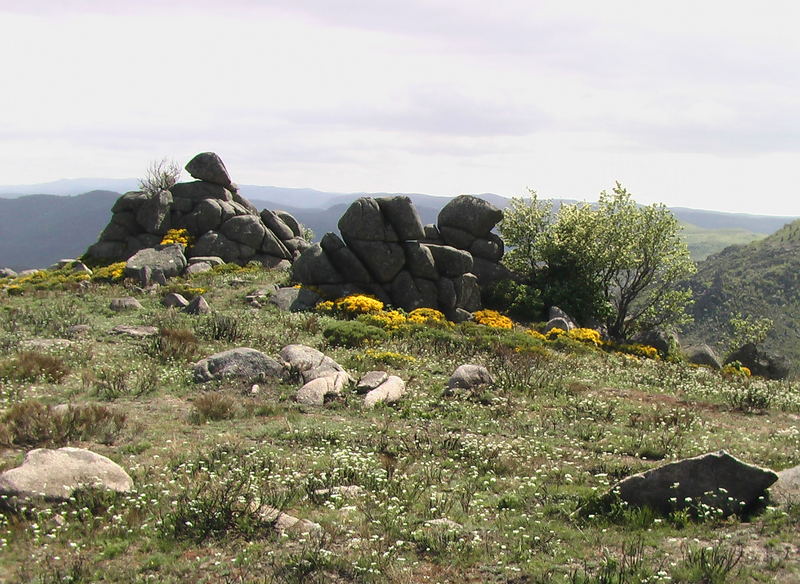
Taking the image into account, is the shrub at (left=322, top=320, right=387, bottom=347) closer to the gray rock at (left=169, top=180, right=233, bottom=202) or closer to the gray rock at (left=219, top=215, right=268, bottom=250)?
the gray rock at (left=219, top=215, right=268, bottom=250)

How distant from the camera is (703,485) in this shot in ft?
33.1

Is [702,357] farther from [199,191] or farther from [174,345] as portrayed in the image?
[199,191]

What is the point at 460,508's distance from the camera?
424 inches

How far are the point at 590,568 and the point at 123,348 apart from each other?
803 inches

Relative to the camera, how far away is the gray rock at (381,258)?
37594 mm

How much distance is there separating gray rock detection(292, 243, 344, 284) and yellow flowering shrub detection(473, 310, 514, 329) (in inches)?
364

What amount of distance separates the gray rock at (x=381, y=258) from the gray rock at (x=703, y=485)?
28.1m

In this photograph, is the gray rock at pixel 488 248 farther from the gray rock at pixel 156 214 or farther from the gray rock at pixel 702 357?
the gray rock at pixel 156 214

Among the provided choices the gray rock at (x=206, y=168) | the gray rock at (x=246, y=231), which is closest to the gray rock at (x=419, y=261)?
the gray rock at (x=246, y=231)

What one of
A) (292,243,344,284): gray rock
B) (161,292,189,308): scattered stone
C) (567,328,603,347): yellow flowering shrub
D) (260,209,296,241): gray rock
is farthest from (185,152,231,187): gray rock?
(567,328,603,347): yellow flowering shrub

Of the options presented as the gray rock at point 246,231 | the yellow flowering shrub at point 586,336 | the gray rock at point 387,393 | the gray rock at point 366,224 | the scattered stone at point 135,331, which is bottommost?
the yellow flowering shrub at point 586,336

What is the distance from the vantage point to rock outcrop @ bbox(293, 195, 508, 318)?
37406mm

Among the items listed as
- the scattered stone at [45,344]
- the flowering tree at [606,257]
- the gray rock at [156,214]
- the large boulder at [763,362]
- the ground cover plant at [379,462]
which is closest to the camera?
the ground cover plant at [379,462]

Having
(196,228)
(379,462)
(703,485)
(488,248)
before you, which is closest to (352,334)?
(379,462)
